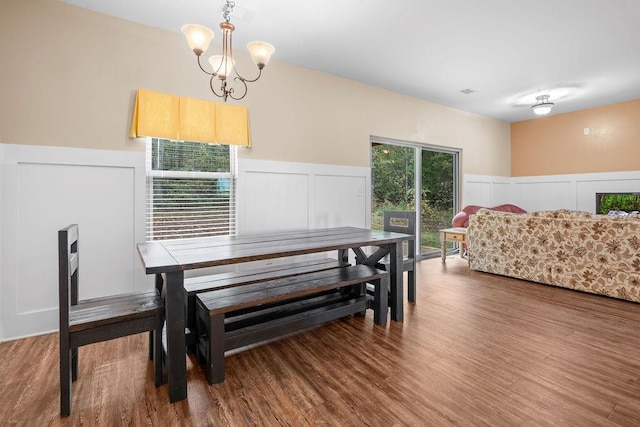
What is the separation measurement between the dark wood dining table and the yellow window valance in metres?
1.10

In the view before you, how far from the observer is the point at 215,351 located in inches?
73.4

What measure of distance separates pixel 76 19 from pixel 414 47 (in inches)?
121

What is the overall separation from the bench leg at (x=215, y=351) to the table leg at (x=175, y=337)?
6.1 inches

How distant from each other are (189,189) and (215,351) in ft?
6.02

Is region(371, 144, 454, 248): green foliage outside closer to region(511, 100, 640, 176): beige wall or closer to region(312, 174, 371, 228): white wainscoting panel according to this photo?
region(312, 174, 371, 228): white wainscoting panel

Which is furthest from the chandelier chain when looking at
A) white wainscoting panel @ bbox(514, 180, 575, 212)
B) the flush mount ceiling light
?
white wainscoting panel @ bbox(514, 180, 575, 212)

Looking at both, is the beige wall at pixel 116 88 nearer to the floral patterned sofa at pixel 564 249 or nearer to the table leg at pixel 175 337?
the table leg at pixel 175 337

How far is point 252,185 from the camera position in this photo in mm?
3480

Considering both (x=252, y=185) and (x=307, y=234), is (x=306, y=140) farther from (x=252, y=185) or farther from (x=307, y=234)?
(x=307, y=234)

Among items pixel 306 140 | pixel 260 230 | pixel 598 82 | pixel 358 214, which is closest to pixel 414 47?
pixel 306 140

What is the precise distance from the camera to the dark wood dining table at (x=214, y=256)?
172 centimetres

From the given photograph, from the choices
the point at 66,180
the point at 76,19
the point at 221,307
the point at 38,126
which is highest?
the point at 76,19

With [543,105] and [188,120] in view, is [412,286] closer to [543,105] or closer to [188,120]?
[188,120]

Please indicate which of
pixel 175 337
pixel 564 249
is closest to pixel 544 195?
pixel 564 249
